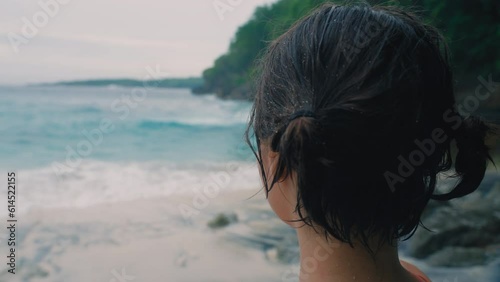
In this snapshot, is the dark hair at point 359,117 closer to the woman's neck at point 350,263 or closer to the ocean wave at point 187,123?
the woman's neck at point 350,263

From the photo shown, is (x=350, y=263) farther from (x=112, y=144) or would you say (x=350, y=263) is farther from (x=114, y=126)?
(x=114, y=126)

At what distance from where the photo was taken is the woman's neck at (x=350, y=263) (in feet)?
2.39

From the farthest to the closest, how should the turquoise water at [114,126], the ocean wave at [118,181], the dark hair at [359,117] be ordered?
the turquoise water at [114,126]
the ocean wave at [118,181]
the dark hair at [359,117]

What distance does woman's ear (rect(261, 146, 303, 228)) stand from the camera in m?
0.73

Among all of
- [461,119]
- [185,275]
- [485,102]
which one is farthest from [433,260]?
[485,102]

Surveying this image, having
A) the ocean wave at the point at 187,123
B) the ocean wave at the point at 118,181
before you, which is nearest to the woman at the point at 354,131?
the ocean wave at the point at 118,181

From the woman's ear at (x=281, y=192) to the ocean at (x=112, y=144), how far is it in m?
2.29

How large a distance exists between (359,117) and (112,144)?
30.0 feet

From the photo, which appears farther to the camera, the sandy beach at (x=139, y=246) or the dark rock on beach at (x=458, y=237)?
the sandy beach at (x=139, y=246)

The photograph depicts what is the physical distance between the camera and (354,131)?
653 millimetres

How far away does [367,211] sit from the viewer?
27.6 inches

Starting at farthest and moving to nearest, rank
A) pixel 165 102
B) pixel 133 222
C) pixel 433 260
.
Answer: pixel 165 102 → pixel 133 222 → pixel 433 260

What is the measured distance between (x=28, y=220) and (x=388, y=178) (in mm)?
4481

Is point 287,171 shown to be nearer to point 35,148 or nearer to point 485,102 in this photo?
point 485,102
